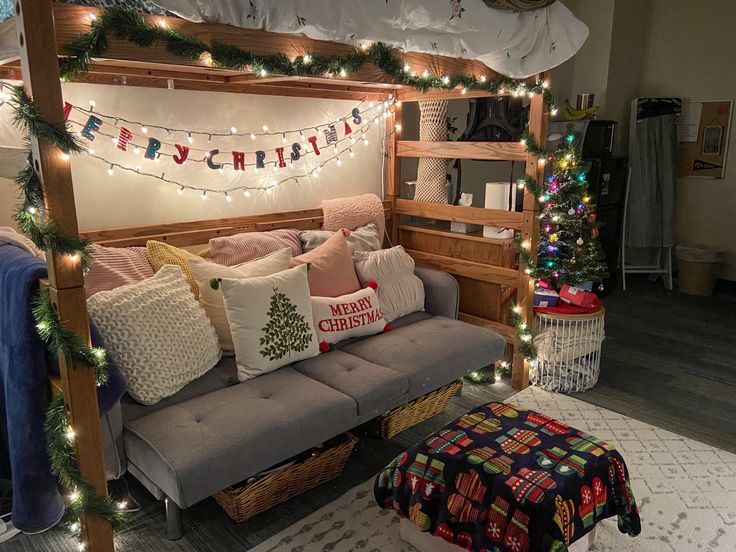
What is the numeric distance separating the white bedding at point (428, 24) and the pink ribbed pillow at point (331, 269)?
1.13 m

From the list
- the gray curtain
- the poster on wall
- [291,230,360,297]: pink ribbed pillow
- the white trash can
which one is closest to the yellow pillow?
[291,230,360,297]: pink ribbed pillow

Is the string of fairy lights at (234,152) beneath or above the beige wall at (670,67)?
beneath

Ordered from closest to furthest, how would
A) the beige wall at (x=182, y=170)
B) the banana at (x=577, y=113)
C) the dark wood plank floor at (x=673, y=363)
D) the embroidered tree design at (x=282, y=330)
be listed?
1. the embroidered tree design at (x=282, y=330)
2. the beige wall at (x=182, y=170)
3. the dark wood plank floor at (x=673, y=363)
4. the banana at (x=577, y=113)

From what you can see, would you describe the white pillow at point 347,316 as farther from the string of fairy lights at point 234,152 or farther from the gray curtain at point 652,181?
the gray curtain at point 652,181

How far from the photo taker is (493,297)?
3.52m

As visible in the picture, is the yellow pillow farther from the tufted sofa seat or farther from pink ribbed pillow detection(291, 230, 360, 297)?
pink ribbed pillow detection(291, 230, 360, 297)

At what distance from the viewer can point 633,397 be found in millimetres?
3312

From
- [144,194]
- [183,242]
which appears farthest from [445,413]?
[144,194]

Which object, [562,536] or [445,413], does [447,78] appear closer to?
[445,413]

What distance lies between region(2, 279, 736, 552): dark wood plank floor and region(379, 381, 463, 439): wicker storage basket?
5 cm

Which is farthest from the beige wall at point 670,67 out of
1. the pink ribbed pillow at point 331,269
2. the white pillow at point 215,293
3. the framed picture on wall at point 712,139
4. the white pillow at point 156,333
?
the white pillow at point 156,333

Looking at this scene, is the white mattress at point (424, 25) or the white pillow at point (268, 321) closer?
the white mattress at point (424, 25)

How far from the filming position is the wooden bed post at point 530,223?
124 inches

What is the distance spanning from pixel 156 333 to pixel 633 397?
2.58 meters
